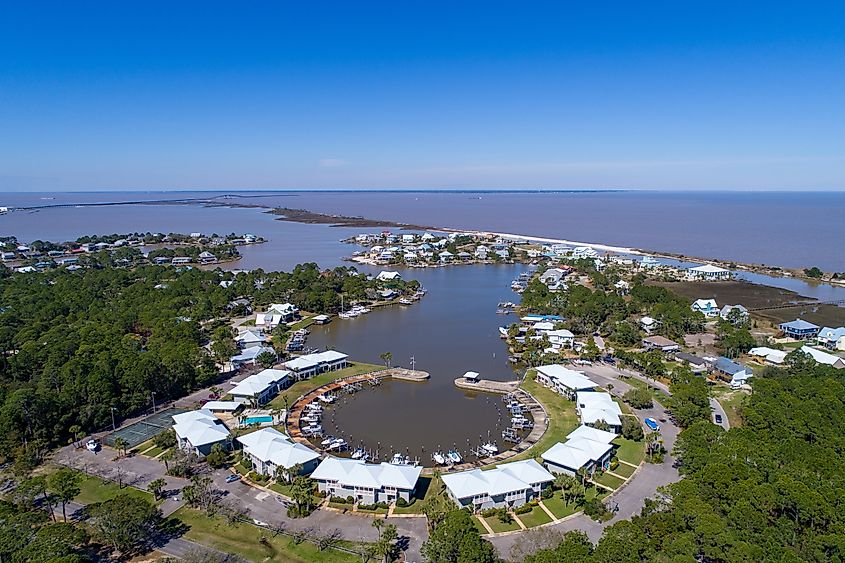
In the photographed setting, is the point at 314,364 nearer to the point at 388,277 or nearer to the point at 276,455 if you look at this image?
the point at 276,455

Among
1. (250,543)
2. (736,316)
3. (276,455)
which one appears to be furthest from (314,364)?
(736,316)

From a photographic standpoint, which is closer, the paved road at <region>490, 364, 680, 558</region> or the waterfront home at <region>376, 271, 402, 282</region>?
the paved road at <region>490, 364, 680, 558</region>

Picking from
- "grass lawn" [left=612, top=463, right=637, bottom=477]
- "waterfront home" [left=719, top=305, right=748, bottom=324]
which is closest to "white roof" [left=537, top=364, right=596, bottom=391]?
"grass lawn" [left=612, top=463, right=637, bottom=477]

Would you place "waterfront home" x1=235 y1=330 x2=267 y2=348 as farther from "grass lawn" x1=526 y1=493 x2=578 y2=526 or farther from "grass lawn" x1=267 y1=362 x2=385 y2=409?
"grass lawn" x1=526 y1=493 x2=578 y2=526

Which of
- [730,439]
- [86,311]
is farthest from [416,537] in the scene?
[86,311]

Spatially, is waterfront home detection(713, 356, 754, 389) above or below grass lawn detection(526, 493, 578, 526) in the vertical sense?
above

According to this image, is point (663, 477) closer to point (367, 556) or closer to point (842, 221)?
point (367, 556)
